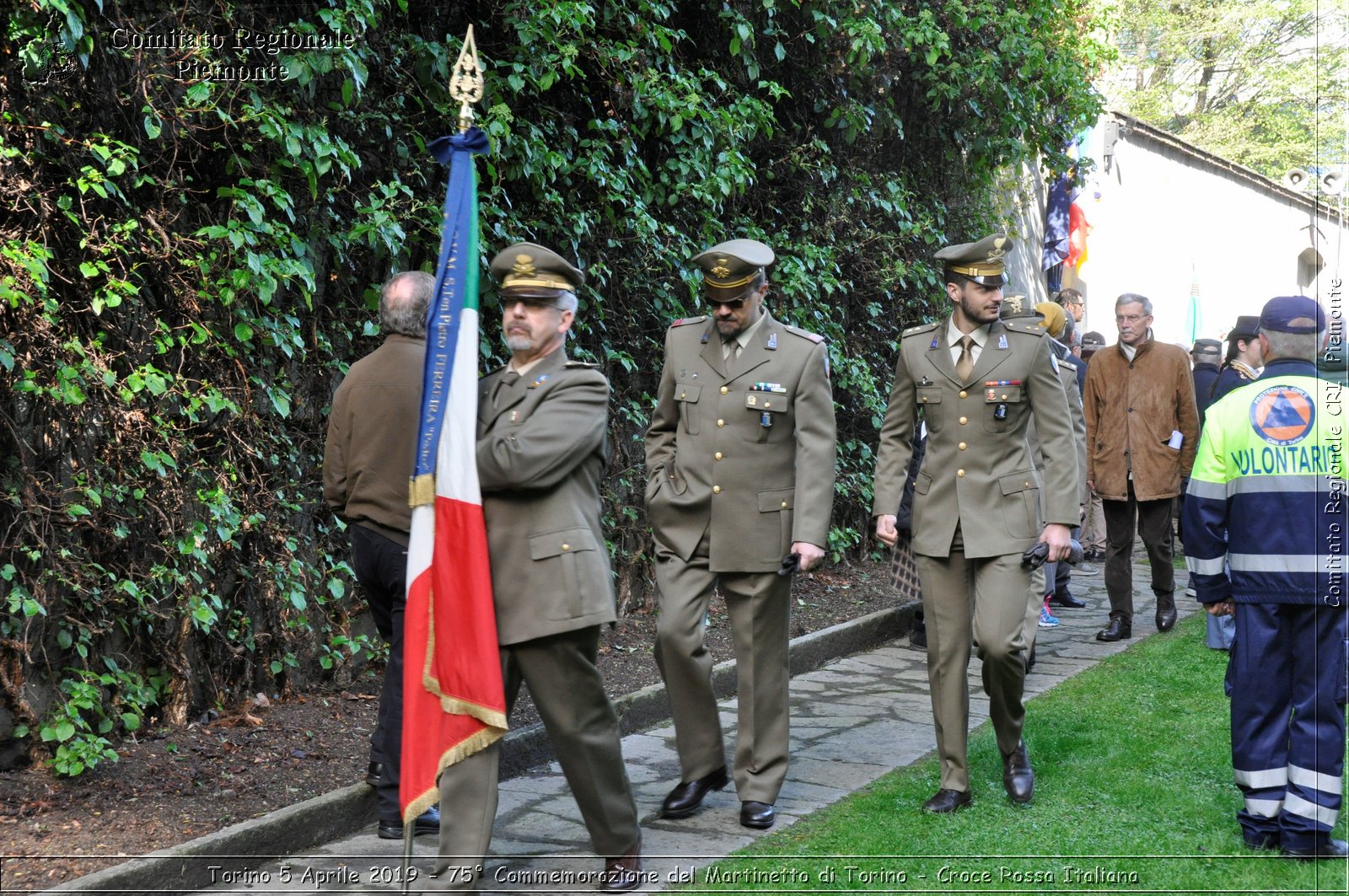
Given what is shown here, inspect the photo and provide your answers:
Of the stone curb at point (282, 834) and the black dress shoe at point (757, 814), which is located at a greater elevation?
the stone curb at point (282, 834)

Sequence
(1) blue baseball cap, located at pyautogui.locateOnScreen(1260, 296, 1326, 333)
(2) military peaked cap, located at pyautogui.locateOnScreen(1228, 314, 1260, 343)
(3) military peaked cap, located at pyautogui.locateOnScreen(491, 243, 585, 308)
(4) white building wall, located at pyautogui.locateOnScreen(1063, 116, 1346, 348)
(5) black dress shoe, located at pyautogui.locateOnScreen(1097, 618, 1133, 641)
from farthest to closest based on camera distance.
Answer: (4) white building wall, located at pyautogui.locateOnScreen(1063, 116, 1346, 348) → (5) black dress shoe, located at pyautogui.locateOnScreen(1097, 618, 1133, 641) → (2) military peaked cap, located at pyautogui.locateOnScreen(1228, 314, 1260, 343) → (1) blue baseball cap, located at pyautogui.locateOnScreen(1260, 296, 1326, 333) → (3) military peaked cap, located at pyautogui.locateOnScreen(491, 243, 585, 308)

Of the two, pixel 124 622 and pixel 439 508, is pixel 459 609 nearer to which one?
pixel 439 508

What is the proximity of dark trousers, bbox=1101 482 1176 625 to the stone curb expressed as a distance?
12.6ft

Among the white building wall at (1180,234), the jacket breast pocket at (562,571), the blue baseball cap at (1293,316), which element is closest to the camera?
the jacket breast pocket at (562,571)

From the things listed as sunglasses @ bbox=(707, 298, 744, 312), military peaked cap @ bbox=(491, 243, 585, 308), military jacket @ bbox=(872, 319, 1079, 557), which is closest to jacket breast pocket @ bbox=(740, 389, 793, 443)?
sunglasses @ bbox=(707, 298, 744, 312)

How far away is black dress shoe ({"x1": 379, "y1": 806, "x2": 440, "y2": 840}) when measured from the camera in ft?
17.8

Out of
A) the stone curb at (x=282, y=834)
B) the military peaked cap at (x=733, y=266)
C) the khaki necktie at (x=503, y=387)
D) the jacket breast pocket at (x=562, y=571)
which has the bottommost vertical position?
the stone curb at (x=282, y=834)

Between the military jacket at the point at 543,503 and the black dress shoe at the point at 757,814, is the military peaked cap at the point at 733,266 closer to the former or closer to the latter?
the military jacket at the point at 543,503

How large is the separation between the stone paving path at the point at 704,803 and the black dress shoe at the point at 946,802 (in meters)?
0.46

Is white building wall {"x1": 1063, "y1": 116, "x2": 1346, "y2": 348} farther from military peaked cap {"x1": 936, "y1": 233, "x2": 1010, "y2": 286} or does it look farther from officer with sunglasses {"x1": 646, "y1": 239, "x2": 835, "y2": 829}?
officer with sunglasses {"x1": 646, "y1": 239, "x2": 835, "y2": 829}

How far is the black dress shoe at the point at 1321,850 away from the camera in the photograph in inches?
196

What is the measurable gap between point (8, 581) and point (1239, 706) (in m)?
4.76

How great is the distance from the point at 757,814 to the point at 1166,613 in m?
5.32

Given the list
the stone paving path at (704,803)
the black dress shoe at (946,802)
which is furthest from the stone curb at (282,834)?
the black dress shoe at (946,802)
